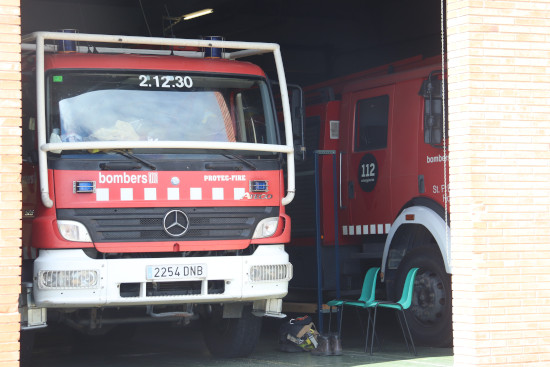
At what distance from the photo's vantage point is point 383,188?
34.2ft

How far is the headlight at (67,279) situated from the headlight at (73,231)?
283 millimetres

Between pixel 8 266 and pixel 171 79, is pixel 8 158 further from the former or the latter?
pixel 171 79

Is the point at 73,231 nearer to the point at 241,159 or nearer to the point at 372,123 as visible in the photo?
the point at 241,159

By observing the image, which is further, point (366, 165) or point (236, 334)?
point (366, 165)

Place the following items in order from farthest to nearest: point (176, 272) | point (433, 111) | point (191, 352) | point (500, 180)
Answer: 1. point (191, 352)
2. point (433, 111)
3. point (176, 272)
4. point (500, 180)

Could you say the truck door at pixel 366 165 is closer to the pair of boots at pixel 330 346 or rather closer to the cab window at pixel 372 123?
the cab window at pixel 372 123

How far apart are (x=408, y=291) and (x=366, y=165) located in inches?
75.6

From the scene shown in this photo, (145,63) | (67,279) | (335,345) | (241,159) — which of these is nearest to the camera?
(67,279)

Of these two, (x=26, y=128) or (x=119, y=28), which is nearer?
(x=26, y=128)

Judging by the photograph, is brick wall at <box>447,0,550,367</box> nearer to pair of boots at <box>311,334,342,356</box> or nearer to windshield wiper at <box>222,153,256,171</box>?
windshield wiper at <box>222,153,256,171</box>

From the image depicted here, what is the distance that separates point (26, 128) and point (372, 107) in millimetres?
4228

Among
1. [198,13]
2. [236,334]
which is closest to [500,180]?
[236,334]

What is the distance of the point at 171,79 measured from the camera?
8336mm

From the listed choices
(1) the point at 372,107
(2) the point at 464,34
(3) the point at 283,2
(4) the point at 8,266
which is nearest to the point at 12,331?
(4) the point at 8,266
